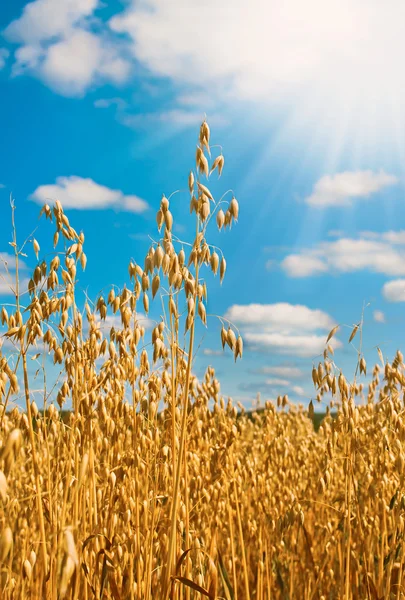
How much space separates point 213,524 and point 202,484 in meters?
0.31

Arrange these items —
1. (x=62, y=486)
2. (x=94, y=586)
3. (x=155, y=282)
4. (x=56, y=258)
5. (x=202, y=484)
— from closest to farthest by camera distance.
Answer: (x=155, y=282) < (x=94, y=586) < (x=56, y=258) < (x=62, y=486) < (x=202, y=484)

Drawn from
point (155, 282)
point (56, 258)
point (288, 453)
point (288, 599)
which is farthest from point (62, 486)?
point (288, 453)

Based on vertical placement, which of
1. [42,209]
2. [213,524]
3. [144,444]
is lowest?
[213,524]

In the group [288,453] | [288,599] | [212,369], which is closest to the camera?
[288,599]

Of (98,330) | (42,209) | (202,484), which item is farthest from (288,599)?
(42,209)

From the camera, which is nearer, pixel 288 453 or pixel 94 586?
pixel 94 586

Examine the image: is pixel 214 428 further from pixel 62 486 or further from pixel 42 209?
pixel 42 209

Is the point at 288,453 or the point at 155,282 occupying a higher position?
the point at 155,282

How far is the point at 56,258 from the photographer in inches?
112

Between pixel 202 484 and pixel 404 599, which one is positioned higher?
pixel 202 484

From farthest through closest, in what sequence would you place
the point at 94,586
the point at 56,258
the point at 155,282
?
the point at 56,258 → the point at 94,586 → the point at 155,282

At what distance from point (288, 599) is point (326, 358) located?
1.82 metres

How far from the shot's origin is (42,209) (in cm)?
293

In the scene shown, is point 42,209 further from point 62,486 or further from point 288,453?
point 288,453
